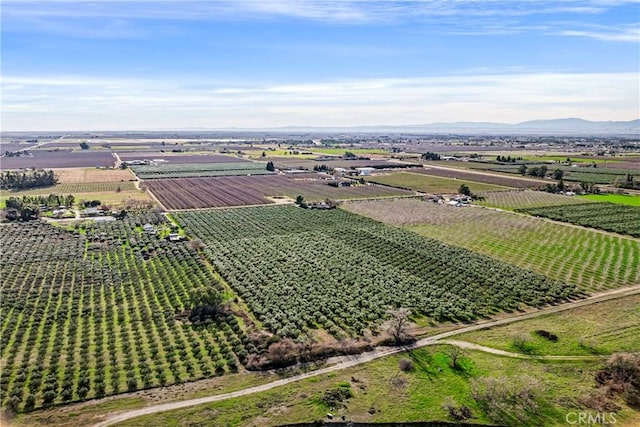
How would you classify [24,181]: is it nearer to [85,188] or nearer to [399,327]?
[85,188]

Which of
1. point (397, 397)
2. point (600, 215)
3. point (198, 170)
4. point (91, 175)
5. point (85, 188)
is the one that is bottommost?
point (397, 397)

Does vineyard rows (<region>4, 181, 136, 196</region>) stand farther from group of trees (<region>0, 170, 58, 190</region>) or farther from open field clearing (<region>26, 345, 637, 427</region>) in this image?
open field clearing (<region>26, 345, 637, 427</region>)

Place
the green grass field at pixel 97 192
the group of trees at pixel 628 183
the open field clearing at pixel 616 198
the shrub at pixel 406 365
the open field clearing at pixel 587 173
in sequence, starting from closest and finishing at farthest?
the shrub at pixel 406 365 → the open field clearing at pixel 616 198 → the green grass field at pixel 97 192 → the group of trees at pixel 628 183 → the open field clearing at pixel 587 173

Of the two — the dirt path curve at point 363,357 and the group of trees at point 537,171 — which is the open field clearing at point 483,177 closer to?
the group of trees at point 537,171

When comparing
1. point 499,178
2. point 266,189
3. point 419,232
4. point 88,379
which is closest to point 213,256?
point 88,379

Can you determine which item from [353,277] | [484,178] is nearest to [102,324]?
[353,277]

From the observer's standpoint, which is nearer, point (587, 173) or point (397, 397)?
point (397, 397)

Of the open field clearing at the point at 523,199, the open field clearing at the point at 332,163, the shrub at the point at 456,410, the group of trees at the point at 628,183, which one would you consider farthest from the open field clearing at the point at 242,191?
the shrub at the point at 456,410
